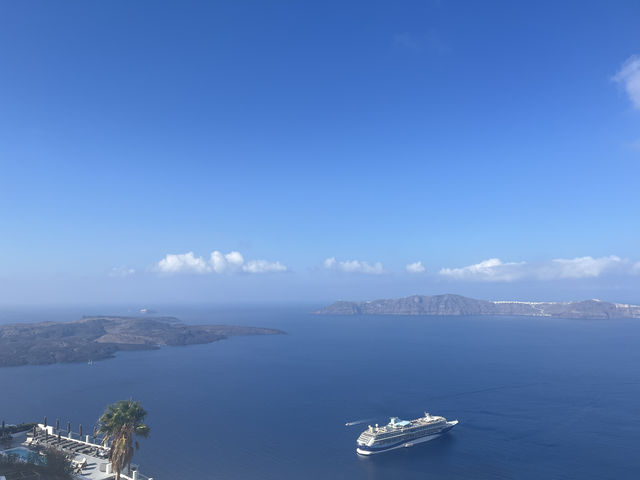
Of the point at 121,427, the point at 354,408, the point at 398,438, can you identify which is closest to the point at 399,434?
the point at 398,438

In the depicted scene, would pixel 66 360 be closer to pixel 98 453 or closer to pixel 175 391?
pixel 175 391

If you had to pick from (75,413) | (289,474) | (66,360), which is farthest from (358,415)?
(66,360)

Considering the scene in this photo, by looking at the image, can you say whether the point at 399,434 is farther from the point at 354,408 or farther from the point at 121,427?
the point at 121,427

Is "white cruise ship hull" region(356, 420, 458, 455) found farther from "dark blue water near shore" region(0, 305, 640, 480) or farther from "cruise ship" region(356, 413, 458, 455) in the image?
"dark blue water near shore" region(0, 305, 640, 480)

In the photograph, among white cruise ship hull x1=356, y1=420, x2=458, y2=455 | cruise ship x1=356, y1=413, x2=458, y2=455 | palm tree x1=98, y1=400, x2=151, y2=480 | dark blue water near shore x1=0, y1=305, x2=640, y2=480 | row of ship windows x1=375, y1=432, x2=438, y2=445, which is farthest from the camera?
row of ship windows x1=375, y1=432, x2=438, y2=445

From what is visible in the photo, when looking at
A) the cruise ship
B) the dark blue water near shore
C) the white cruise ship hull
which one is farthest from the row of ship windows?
the dark blue water near shore
